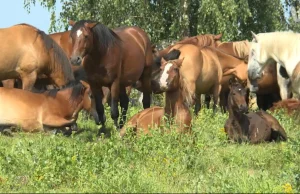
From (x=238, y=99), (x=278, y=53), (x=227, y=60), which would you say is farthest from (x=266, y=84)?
(x=238, y=99)

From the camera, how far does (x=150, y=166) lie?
7.68m

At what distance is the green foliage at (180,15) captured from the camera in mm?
23859

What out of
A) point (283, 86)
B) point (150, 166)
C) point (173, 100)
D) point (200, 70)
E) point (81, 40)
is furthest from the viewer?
point (283, 86)

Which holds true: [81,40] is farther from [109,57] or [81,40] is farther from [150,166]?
[150,166]

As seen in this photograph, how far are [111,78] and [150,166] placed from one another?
4.34 m

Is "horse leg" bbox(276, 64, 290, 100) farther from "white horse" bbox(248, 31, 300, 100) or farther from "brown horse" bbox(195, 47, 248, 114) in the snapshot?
"white horse" bbox(248, 31, 300, 100)

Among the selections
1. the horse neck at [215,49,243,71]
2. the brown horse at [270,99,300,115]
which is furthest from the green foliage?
the brown horse at [270,99,300,115]

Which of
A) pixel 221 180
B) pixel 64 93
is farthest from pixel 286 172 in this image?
pixel 64 93

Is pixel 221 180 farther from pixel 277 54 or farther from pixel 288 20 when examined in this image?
pixel 288 20

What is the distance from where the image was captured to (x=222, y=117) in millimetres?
12414

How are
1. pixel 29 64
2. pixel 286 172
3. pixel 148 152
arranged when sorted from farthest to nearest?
pixel 29 64
pixel 148 152
pixel 286 172

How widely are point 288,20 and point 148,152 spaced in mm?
22840

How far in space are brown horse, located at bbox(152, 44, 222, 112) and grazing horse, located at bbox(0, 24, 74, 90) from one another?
2.77 metres

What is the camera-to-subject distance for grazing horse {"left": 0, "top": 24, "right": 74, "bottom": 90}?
11.8m
